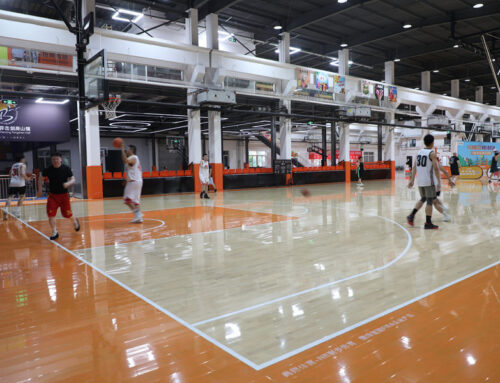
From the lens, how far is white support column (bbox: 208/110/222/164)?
18016mm

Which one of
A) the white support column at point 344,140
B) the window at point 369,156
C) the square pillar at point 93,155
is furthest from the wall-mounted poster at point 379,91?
the window at point 369,156

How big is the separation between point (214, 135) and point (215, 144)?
438 mm

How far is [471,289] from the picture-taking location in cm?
365

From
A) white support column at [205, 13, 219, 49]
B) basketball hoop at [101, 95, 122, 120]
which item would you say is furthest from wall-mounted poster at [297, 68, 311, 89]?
basketball hoop at [101, 95, 122, 120]

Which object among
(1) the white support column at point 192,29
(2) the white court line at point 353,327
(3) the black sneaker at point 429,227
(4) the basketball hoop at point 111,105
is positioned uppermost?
(1) the white support column at point 192,29

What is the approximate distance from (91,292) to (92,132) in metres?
12.2

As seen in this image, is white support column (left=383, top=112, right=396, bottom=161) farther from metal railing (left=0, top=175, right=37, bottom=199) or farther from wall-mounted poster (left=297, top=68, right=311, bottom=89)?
metal railing (left=0, top=175, right=37, bottom=199)

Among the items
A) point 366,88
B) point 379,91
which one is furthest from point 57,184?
point 379,91

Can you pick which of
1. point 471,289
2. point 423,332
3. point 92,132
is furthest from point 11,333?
point 92,132

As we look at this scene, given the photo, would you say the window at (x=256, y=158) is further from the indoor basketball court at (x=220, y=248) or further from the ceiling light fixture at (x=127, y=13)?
the ceiling light fixture at (x=127, y=13)

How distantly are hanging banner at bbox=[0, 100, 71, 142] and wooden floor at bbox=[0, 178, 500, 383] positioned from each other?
10862 millimetres

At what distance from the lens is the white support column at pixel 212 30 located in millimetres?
16812

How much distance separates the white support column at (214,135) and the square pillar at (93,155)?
17.0 ft

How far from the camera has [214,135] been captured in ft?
59.4
